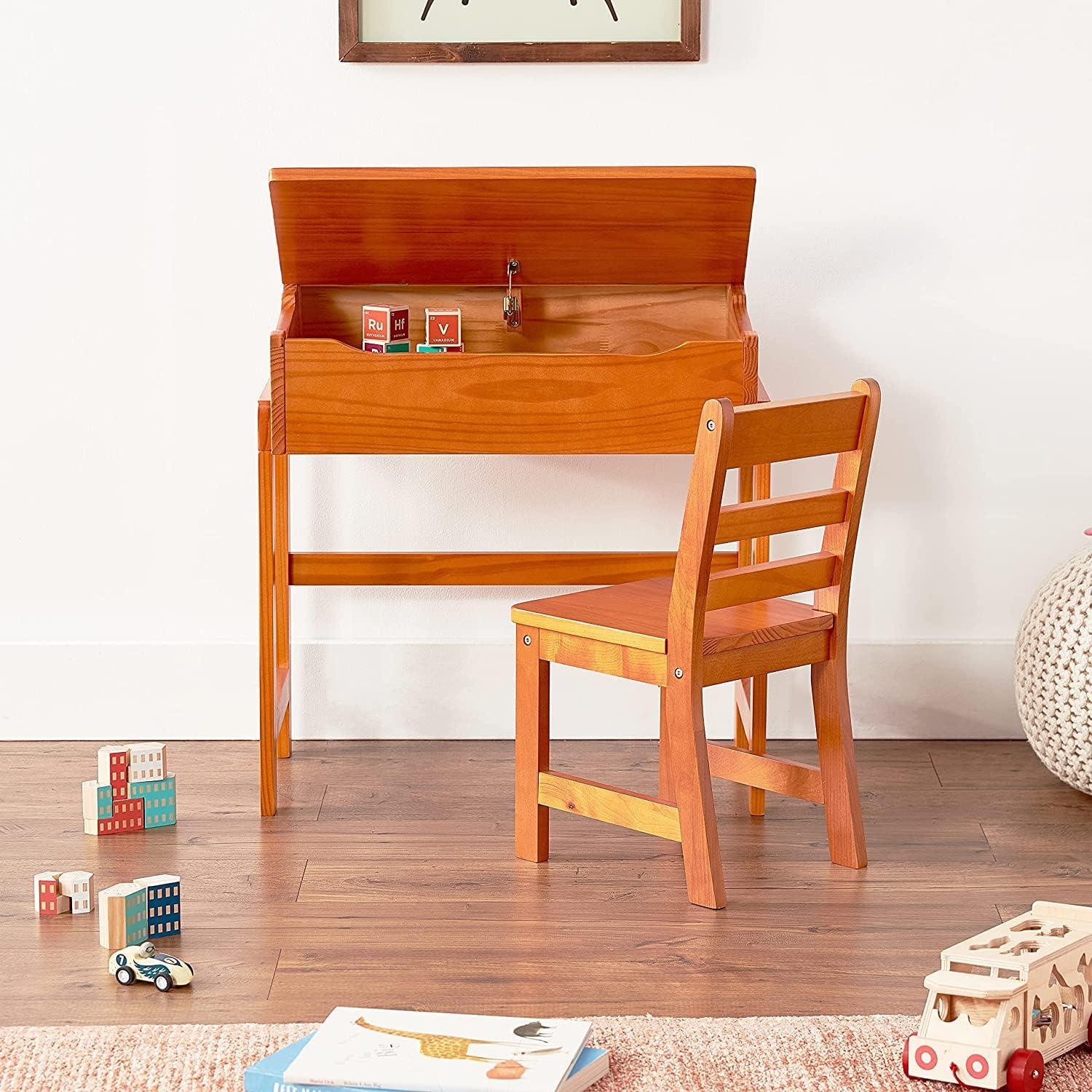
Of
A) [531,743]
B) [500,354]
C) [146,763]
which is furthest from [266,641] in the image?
[500,354]

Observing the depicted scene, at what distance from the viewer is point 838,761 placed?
2.32 m

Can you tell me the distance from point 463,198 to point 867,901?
1242 millimetres

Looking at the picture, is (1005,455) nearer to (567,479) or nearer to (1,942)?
(567,479)

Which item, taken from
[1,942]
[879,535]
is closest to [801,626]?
[879,535]

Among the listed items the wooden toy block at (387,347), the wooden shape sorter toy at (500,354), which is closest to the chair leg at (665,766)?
the wooden shape sorter toy at (500,354)

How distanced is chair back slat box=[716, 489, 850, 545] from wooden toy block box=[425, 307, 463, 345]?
0.71m

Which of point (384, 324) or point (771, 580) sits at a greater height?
point (384, 324)

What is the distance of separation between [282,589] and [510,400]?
632mm

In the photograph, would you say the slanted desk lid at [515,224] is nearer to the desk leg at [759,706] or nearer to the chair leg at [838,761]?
the desk leg at [759,706]

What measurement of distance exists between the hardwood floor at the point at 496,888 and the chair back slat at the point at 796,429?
62cm

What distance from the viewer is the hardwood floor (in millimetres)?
1912

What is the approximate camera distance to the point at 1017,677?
8.99 feet

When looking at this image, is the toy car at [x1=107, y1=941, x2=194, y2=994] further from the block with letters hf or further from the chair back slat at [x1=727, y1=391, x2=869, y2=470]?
the block with letters hf

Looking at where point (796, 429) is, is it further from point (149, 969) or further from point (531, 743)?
point (149, 969)
